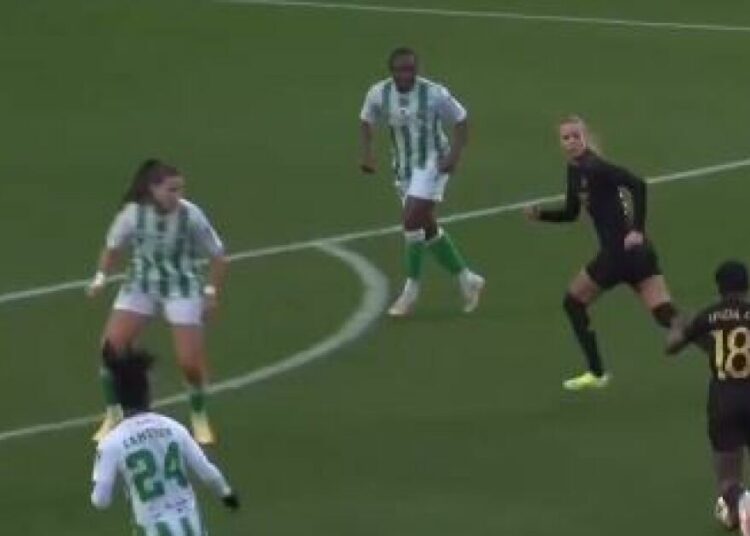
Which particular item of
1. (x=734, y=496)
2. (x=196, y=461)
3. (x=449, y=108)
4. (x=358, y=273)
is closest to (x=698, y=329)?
(x=734, y=496)

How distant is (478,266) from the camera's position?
2538cm

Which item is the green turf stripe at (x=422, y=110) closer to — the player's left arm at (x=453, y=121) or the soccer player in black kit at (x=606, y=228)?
the player's left arm at (x=453, y=121)

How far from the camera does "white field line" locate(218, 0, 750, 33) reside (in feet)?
126

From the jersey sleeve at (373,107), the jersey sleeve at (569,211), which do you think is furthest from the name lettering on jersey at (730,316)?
the jersey sleeve at (373,107)

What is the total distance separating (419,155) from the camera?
23344 millimetres

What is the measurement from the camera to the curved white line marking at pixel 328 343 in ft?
65.9

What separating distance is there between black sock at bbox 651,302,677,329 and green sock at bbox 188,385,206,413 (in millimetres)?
3471

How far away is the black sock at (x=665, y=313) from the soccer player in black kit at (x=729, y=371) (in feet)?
10.7

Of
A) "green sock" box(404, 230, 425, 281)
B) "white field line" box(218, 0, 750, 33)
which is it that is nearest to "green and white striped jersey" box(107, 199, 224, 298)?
"green sock" box(404, 230, 425, 281)

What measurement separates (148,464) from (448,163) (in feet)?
31.8

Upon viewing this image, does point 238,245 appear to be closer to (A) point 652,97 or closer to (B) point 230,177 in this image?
(B) point 230,177

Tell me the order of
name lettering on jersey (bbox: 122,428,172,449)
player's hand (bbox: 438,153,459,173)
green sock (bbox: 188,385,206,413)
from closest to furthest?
name lettering on jersey (bbox: 122,428,172,449) < green sock (bbox: 188,385,206,413) < player's hand (bbox: 438,153,459,173)

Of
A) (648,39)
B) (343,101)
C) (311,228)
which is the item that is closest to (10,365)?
(311,228)

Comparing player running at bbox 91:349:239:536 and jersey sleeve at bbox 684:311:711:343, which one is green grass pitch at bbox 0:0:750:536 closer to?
jersey sleeve at bbox 684:311:711:343
